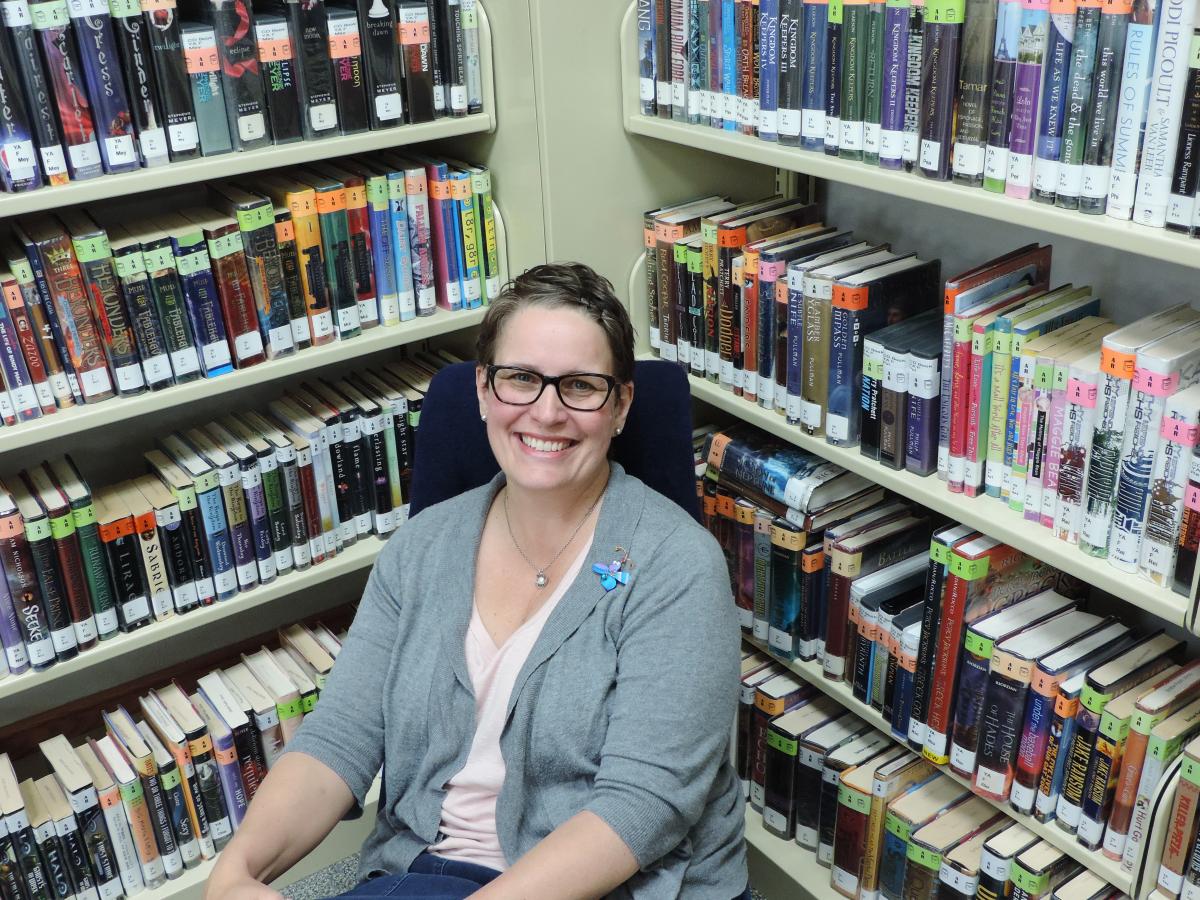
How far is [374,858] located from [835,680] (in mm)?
856

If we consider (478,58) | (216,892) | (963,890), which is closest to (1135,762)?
(963,890)

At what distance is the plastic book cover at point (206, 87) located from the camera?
1804mm

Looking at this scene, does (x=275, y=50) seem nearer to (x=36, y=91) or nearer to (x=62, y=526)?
(x=36, y=91)

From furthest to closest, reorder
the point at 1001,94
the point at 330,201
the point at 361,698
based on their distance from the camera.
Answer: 1. the point at 330,201
2. the point at 361,698
3. the point at 1001,94

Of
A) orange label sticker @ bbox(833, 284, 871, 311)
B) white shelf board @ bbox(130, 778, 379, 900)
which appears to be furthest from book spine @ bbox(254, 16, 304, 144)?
white shelf board @ bbox(130, 778, 379, 900)

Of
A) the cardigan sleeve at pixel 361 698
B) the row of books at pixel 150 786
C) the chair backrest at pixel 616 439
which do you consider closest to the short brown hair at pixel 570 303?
the chair backrest at pixel 616 439

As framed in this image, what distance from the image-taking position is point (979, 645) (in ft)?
5.53

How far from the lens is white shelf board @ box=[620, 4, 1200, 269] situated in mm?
1342

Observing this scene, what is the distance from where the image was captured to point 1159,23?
50.8 inches

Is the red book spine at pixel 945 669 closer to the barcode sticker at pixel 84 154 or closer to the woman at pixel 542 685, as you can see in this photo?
the woman at pixel 542 685

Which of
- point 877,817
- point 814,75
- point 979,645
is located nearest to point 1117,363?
point 979,645

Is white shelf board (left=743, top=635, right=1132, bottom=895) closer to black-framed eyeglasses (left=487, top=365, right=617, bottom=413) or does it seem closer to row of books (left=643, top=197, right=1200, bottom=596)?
row of books (left=643, top=197, right=1200, bottom=596)

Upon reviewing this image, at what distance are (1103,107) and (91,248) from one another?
1474mm

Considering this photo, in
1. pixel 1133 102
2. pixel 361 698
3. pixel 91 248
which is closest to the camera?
pixel 1133 102
